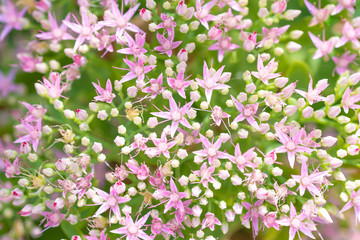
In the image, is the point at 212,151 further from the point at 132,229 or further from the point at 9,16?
the point at 9,16

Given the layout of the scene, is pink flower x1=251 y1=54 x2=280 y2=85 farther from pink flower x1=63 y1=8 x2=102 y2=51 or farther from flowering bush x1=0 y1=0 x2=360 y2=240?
pink flower x1=63 y1=8 x2=102 y2=51

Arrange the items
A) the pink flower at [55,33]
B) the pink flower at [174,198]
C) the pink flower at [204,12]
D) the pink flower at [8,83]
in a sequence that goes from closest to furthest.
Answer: the pink flower at [174,198], the pink flower at [204,12], the pink flower at [55,33], the pink flower at [8,83]

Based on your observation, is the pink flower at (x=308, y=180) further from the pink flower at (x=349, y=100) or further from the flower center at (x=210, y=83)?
the flower center at (x=210, y=83)

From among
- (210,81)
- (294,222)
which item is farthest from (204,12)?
(294,222)

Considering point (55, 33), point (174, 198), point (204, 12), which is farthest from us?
point (55, 33)

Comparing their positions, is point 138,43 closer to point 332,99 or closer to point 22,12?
point 22,12

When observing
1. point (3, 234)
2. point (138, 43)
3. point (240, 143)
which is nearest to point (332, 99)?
point (240, 143)

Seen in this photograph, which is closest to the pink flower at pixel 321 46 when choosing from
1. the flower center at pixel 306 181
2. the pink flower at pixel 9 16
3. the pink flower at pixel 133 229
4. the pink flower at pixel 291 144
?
the pink flower at pixel 291 144
